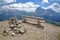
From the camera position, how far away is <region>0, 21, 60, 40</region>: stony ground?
4.89 metres

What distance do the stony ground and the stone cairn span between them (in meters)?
0.13

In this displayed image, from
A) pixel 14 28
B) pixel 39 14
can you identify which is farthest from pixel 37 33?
pixel 39 14

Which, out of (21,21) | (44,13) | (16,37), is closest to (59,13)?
(44,13)

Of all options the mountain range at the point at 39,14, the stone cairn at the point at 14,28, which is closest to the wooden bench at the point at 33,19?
the mountain range at the point at 39,14

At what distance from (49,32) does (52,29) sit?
0.24m

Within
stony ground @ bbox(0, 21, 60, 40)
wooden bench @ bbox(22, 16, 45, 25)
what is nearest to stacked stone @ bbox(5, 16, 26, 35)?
stony ground @ bbox(0, 21, 60, 40)

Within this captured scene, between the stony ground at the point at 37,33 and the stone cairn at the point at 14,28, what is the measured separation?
0.42ft

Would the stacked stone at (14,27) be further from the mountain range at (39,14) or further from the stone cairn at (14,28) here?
the mountain range at (39,14)

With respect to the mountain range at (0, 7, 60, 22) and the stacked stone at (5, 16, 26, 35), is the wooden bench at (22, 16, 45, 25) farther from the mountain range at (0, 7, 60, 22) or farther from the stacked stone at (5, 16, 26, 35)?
the stacked stone at (5, 16, 26, 35)

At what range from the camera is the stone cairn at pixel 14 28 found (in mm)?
5074

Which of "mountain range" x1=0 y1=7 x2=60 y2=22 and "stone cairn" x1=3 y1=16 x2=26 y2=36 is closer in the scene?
"stone cairn" x1=3 y1=16 x2=26 y2=36

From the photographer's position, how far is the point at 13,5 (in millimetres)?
5840

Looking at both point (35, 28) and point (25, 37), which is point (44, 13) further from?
point (25, 37)

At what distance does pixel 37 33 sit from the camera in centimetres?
510
